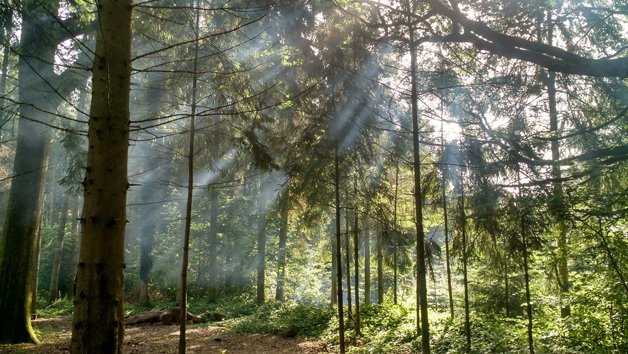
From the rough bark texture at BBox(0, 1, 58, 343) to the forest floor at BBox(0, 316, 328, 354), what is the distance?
0.60 meters

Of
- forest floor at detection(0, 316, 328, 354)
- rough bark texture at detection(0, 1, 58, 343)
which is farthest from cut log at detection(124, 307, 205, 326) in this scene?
rough bark texture at detection(0, 1, 58, 343)

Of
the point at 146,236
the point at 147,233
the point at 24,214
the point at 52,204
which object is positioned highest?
the point at 52,204

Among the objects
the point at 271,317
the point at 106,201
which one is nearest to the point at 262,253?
the point at 271,317

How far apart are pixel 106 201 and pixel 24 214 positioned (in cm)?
674

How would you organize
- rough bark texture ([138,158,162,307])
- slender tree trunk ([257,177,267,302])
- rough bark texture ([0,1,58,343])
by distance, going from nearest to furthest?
rough bark texture ([0,1,58,343]), rough bark texture ([138,158,162,307]), slender tree trunk ([257,177,267,302])

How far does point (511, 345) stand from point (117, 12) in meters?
8.41

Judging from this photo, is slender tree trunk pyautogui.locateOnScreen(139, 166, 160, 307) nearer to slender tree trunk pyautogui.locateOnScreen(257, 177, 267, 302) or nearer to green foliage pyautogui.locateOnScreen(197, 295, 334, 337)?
green foliage pyautogui.locateOnScreen(197, 295, 334, 337)

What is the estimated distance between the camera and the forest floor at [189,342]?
22.4ft

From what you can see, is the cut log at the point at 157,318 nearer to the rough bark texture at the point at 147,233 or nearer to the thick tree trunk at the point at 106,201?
the rough bark texture at the point at 147,233

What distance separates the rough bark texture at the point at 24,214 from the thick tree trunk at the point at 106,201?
537cm

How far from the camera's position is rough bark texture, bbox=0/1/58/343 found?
6.82m

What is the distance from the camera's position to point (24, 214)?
7.31 meters

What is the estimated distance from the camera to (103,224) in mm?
2398

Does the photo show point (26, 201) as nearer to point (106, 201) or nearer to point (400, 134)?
point (106, 201)
